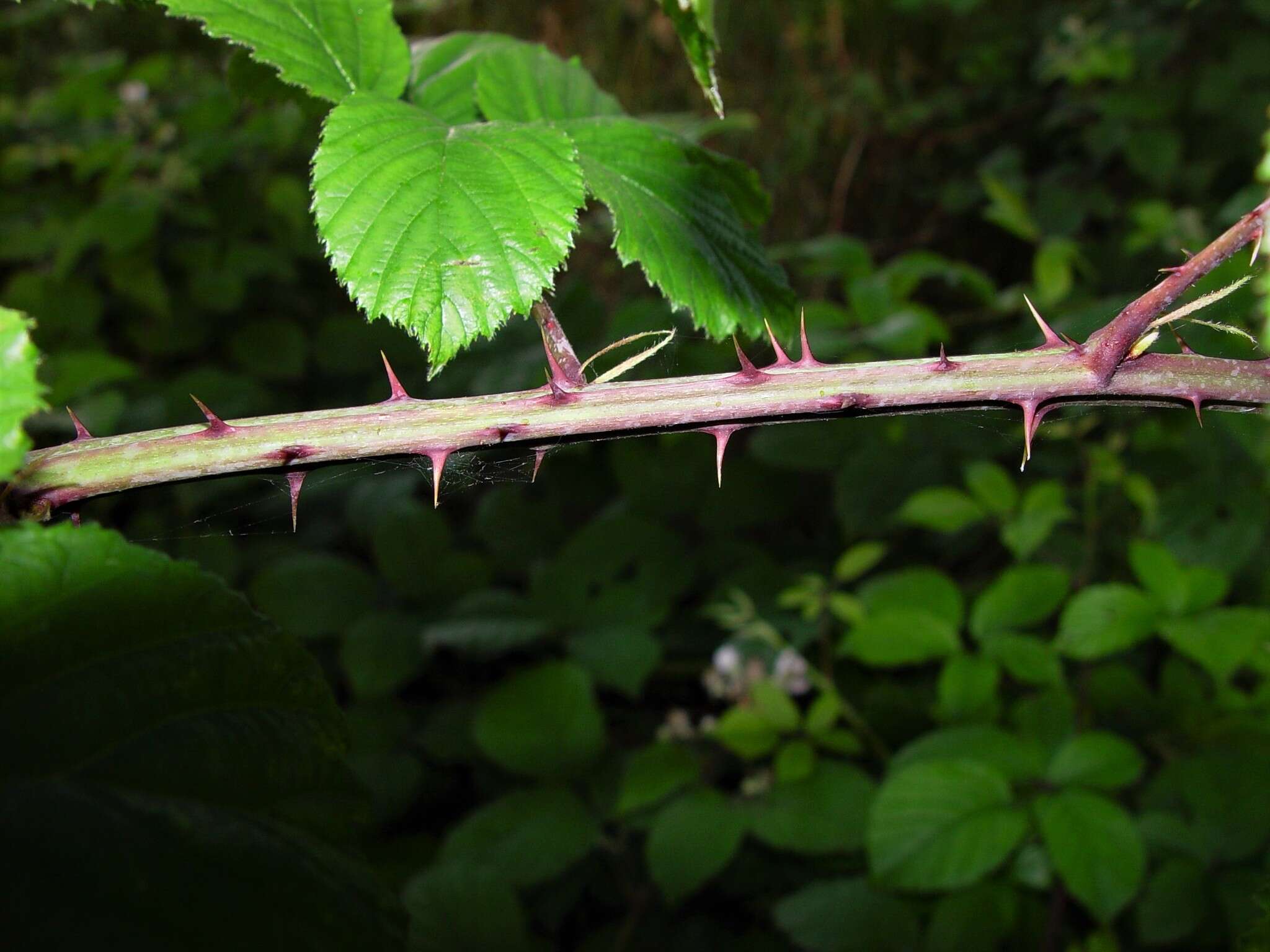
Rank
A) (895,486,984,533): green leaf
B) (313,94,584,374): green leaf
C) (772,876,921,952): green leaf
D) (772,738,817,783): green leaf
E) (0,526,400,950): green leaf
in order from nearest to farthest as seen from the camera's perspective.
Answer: (0,526,400,950): green leaf < (313,94,584,374): green leaf < (772,876,921,952): green leaf < (772,738,817,783): green leaf < (895,486,984,533): green leaf

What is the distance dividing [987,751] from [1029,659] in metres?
0.21

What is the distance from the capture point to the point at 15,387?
310 mm

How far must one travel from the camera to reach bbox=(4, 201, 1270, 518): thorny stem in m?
0.35

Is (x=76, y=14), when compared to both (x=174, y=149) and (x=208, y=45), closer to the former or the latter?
(x=208, y=45)

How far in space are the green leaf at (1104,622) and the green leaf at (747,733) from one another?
43 centimetres

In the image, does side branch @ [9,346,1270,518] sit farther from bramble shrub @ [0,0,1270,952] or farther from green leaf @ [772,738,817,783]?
green leaf @ [772,738,817,783]

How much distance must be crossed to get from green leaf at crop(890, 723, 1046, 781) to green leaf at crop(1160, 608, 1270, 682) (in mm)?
231

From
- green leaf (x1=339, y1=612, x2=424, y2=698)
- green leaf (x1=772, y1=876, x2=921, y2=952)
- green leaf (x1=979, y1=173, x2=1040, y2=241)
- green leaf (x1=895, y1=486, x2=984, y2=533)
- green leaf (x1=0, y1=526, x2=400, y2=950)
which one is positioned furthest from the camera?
green leaf (x1=979, y1=173, x2=1040, y2=241)

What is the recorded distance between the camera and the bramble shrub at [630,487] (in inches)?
13.7

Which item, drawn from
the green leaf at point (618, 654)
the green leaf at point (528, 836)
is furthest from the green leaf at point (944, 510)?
the green leaf at point (528, 836)

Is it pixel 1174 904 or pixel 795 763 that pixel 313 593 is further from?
pixel 1174 904

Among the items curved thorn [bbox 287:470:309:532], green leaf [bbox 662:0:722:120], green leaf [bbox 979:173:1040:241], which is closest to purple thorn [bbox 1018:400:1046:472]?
green leaf [bbox 662:0:722:120]

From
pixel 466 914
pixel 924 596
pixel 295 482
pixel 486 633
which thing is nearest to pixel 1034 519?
pixel 924 596

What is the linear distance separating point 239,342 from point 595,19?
2084 mm
